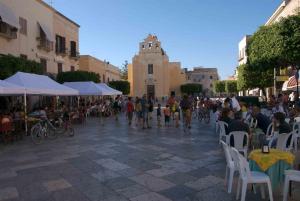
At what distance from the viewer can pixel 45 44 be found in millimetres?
24812

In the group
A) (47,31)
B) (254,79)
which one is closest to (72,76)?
(47,31)

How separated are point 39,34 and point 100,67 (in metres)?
20.8

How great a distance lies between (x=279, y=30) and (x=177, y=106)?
6885 mm

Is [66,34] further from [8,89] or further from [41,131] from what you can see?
[8,89]

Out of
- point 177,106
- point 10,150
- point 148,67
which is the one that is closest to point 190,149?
point 10,150

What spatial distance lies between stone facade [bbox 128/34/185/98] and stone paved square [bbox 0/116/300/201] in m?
47.1

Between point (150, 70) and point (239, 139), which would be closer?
point (239, 139)

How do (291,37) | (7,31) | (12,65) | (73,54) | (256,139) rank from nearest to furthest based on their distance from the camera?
1. (256,139)
2. (12,65)
3. (291,37)
4. (7,31)
5. (73,54)

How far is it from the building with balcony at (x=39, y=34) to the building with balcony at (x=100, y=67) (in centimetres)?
697

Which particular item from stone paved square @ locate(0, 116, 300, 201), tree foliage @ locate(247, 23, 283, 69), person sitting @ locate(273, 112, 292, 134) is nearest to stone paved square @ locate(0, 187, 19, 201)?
stone paved square @ locate(0, 116, 300, 201)

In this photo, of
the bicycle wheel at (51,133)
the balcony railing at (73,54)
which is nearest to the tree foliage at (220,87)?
the balcony railing at (73,54)

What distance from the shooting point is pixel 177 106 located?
56.7ft

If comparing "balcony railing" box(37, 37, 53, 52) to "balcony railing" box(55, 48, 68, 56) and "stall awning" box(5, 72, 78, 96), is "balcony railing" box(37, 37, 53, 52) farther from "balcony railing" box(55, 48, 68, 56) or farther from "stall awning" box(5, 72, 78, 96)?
"stall awning" box(5, 72, 78, 96)

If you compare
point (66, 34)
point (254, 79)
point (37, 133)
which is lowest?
point (37, 133)
